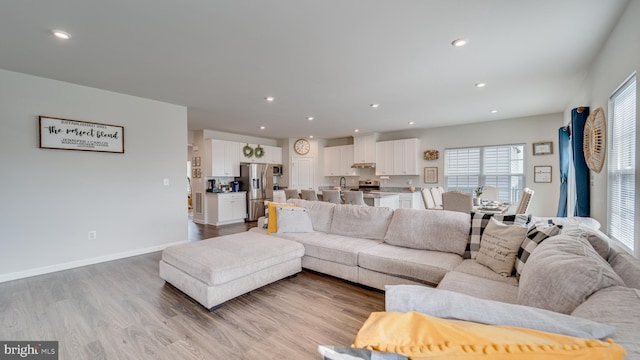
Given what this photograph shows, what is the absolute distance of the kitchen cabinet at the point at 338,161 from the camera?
823 cm

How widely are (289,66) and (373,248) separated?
89.5 inches

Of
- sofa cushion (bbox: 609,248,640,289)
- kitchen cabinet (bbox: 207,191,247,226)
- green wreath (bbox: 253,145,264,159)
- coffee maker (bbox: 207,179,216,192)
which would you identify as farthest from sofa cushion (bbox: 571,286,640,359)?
green wreath (bbox: 253,145,264,159)

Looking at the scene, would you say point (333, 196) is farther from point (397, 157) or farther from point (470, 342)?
point (470, 342)

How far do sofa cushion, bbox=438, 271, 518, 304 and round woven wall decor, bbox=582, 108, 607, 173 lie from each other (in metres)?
1.83

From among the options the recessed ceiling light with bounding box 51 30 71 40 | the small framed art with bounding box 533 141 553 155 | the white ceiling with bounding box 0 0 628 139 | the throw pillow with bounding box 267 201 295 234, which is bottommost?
the throw pillow with bounding box 267 201 295 234

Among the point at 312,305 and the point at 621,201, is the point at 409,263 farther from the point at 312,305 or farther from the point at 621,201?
the point at 621,201

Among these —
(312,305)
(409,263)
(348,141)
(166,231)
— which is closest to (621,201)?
(409,263)

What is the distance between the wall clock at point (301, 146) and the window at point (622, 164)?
686 centimetres

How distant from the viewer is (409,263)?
247cm

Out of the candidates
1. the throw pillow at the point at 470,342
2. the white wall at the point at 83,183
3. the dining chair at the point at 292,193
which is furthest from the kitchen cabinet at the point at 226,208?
the throw pillow at the point at 470,342

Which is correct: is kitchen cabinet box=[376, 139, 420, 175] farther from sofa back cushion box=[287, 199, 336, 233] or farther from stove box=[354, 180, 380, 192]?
sofa back cushion box=[287, 199, 336, 233]

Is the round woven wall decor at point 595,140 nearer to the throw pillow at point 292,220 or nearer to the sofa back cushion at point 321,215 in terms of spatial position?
the sofa back cushion at point 321,215

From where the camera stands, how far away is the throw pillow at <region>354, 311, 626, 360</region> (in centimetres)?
57

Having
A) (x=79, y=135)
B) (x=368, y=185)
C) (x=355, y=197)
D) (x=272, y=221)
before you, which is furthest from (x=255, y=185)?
(x=79, y=135)
